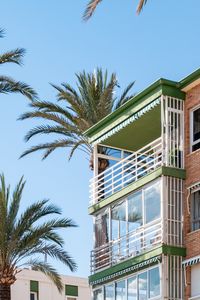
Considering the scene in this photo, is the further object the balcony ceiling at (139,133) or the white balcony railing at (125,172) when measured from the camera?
the white balcony railing at (125,172)

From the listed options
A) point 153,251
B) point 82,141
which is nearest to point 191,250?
point 153,251

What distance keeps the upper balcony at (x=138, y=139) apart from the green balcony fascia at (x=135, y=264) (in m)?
2.82

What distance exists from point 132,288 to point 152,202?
2.96 m

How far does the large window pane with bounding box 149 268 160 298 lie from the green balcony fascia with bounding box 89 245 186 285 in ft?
0.96

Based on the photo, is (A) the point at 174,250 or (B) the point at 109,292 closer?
(A) the point at 174,250

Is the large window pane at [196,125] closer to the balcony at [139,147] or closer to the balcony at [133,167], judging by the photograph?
the balcony at [139,147]

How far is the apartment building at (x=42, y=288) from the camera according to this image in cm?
5578

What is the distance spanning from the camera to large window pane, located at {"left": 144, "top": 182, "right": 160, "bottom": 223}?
3309 cm

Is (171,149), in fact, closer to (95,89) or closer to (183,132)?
(183,132)

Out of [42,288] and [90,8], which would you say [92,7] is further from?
[42,288]

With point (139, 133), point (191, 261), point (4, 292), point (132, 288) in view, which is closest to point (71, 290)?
point (4, 292)

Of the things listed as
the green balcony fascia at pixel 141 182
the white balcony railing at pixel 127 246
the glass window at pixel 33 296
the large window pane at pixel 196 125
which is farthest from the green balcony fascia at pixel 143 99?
the glass window at pixel 33 296

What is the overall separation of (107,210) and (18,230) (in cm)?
590

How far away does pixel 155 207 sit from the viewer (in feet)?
109
